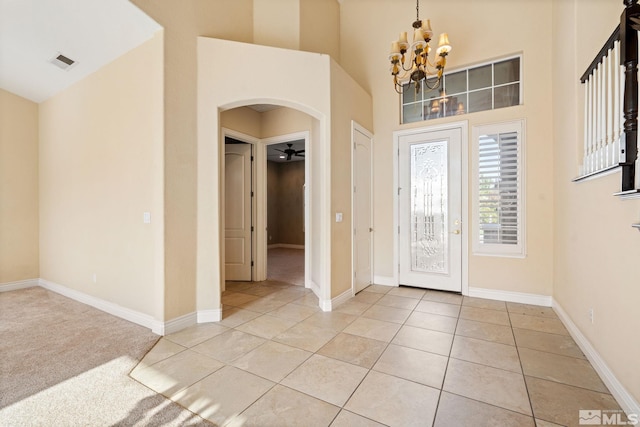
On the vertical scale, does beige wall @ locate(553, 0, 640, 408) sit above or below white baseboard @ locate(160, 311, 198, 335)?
above

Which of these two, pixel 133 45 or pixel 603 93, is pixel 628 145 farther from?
pixel 133 45

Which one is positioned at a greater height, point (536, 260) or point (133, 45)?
point (133, 45)

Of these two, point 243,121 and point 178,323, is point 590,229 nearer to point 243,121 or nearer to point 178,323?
point 178,323

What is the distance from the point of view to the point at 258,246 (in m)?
4.86

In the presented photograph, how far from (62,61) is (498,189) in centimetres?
590

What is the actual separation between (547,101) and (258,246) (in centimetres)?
467

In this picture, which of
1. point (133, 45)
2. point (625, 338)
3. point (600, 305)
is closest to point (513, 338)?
point (600, 305)

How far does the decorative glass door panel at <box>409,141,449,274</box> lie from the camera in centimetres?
412

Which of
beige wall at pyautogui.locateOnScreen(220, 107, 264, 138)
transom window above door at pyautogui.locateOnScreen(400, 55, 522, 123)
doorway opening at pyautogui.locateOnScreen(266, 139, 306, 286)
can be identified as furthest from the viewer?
doorway opening at pyautogui.locateOnScreen(266, 139, 306, 286)

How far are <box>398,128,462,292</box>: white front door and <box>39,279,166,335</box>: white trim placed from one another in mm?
3429

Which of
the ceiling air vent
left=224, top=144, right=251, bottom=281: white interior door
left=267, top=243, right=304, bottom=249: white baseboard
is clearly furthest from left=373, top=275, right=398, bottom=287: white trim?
left=267, top=243, right=304, bottom=249: white baseboard

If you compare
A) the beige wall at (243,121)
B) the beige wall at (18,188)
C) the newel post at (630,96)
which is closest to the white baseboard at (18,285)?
the beige wall at (18,188)

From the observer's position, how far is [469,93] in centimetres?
402

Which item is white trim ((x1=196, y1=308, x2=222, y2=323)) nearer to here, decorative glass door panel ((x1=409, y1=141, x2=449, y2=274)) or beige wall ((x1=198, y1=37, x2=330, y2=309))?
beige wall ((x1=198, y1=37, x2=330, y2=309))
